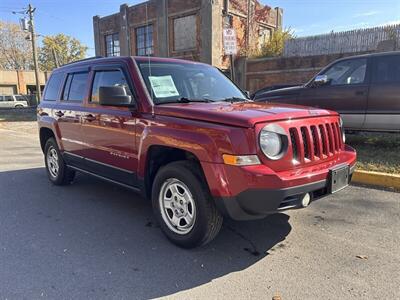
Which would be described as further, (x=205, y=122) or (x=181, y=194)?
(x=181, y=194)

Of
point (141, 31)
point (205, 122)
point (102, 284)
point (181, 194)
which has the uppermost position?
point (141, 31)

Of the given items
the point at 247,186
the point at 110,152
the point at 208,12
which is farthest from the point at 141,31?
the point at 247,186

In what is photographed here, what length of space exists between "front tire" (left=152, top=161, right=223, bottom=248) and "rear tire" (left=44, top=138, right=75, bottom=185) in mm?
2599

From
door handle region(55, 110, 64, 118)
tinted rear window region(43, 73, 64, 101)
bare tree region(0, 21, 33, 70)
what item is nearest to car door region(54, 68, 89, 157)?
door handle region(55, 110, 64, 118)

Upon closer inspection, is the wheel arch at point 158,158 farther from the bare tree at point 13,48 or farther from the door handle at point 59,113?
the bare tree at point 13,48

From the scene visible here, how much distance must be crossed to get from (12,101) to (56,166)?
37915mm

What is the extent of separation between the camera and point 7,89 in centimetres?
4966

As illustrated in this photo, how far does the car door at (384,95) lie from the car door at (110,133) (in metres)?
5.09

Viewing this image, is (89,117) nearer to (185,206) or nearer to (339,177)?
(185,206)

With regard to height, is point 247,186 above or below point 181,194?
above

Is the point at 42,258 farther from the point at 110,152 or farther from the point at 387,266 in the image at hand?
the point at 387,266

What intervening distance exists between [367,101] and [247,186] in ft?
16.7

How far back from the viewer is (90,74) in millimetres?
4719

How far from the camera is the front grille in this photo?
313 cm
